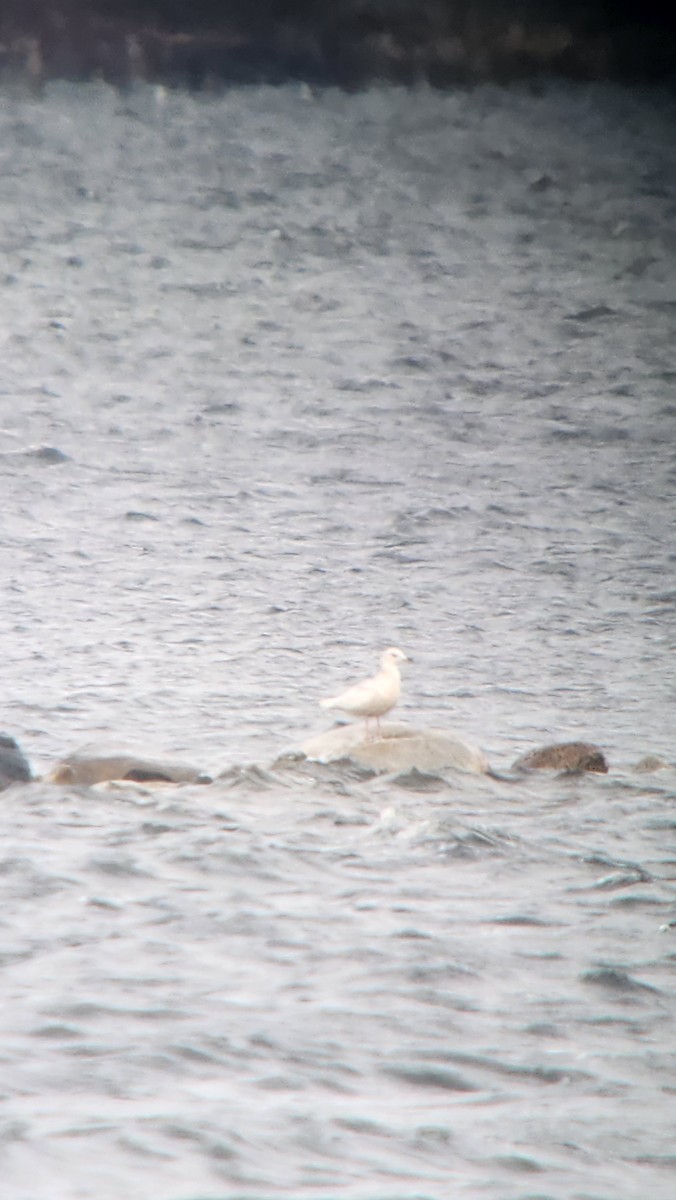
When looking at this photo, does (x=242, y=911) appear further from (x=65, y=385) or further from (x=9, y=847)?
(x=65, y=385)

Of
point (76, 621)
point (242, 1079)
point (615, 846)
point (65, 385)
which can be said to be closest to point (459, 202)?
point (65, 385)

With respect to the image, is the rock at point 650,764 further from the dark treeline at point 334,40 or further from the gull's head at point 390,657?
the dark treeline at point 334,40

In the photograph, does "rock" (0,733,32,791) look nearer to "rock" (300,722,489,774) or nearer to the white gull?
"rock" (300,722,489,774)

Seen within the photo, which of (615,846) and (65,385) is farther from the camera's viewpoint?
(65,385)

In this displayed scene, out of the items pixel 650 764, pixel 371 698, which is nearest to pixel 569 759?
pixel 650 764

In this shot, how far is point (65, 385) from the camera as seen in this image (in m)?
12.0

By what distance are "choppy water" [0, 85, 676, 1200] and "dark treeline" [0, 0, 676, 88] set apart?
30cm

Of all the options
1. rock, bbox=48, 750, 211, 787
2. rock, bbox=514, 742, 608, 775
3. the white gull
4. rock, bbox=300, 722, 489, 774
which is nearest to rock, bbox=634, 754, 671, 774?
rock, bbox=514, 742, 608, 775

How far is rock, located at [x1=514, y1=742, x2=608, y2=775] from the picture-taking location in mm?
5965

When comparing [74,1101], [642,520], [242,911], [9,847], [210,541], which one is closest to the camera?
[74,1101]

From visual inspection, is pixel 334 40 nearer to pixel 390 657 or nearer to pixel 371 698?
pixel 390 657

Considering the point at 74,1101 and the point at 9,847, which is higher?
the point at 74,1101

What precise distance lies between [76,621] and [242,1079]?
4.94 metres

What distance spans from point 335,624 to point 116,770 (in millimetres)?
2645
